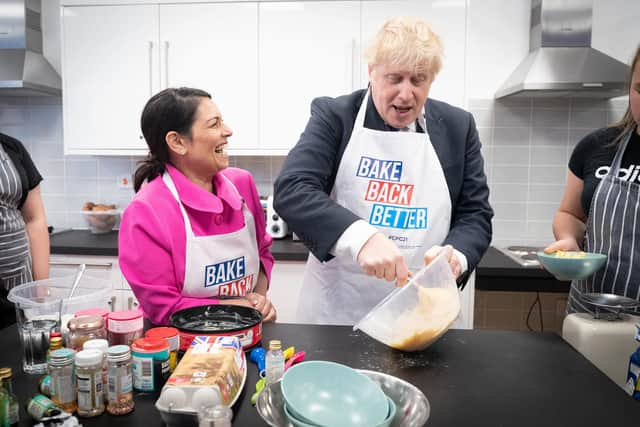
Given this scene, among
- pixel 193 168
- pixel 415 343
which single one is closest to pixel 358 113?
pixel 193 168

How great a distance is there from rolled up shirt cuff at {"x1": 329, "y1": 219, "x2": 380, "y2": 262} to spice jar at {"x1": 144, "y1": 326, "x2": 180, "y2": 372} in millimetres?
398

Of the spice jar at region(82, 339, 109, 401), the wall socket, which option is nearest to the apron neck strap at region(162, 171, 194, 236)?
the spice jar at region(82, 339, 109, 401)

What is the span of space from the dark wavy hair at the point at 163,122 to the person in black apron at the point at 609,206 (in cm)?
112

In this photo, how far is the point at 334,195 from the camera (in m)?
1.55

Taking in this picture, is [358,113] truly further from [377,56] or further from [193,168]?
[193,168]

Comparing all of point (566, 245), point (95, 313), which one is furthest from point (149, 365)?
point (566, 245)

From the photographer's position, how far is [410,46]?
4.13 feet

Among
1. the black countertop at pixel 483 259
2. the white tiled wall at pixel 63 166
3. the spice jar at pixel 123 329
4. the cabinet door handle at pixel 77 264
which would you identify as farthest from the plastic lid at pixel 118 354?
the white tiled wall at pixel 63 166

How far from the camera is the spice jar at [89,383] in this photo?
0.86m

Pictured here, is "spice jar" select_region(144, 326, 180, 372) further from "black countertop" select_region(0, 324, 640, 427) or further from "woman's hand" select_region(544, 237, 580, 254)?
"woman's hand" select_region(544, 237, 580, 254)

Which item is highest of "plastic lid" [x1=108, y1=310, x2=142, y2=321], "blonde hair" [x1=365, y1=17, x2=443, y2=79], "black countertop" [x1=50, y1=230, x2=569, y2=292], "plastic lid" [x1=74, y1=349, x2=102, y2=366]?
"blonde hair" [x1=365, y1=17, x2=443, y2=79]

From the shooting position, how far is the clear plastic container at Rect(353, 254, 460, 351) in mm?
1022

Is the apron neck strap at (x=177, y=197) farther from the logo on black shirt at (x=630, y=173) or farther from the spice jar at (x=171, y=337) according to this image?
the logo on black shirt at (x=630, y=173)

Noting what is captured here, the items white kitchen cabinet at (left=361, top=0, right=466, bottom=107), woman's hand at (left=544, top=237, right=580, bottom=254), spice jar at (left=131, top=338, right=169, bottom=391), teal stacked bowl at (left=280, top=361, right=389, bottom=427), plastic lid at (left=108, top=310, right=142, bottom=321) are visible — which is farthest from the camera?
white kitchen cabinet at (left=361, top=0, right=466, bottom=107)
